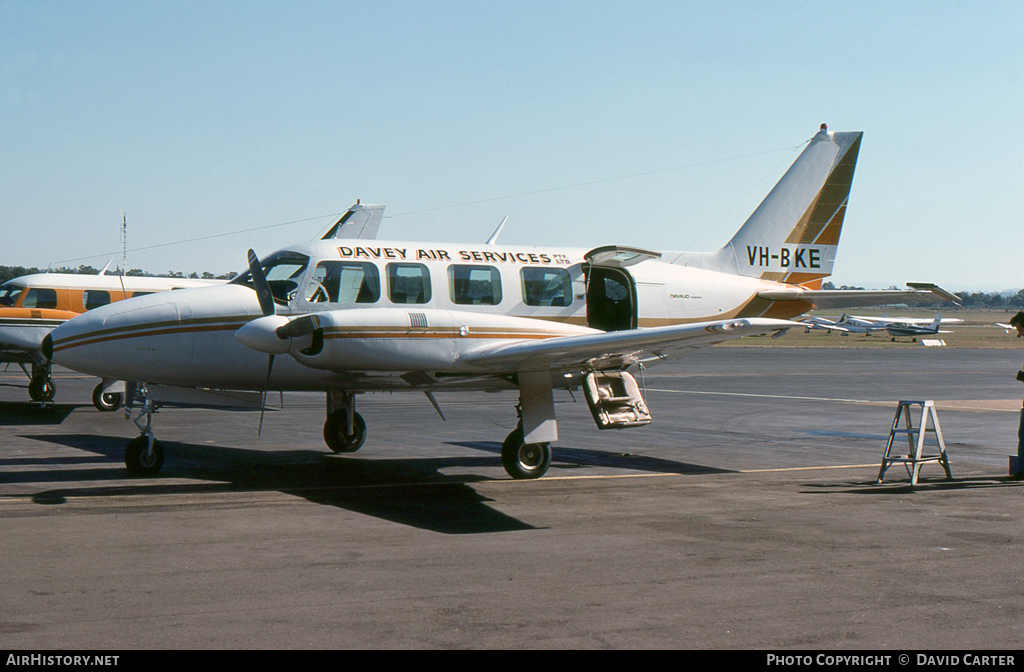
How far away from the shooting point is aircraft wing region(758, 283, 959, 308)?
1382 centimetres

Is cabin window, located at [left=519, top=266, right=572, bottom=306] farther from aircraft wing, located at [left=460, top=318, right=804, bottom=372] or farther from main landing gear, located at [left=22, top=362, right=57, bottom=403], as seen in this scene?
main landing gear, located at [left=22, top=362, right=57, bottom=403]

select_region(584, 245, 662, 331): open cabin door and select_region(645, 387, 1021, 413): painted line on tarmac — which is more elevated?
select_region(584, 245, 662, 331): open cabin door

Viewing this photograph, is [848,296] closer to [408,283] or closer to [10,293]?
[408,283]

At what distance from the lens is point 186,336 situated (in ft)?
41.2

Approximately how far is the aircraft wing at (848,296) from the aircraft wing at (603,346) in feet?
9.42

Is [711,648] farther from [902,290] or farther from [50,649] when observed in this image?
[902,290]

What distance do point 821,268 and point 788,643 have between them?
12.5 meters

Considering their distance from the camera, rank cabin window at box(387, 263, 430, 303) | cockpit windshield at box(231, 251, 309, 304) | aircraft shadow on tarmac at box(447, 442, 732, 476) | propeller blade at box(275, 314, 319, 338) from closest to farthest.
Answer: propeller blade at box(275, 314, 319, 338) → cockpit windshield at box(231, 251, 309, 304) → cabin window at box(387, 263, 430, 303) → aircraft shadow on tarmac at box(447, 442, 732, 476)

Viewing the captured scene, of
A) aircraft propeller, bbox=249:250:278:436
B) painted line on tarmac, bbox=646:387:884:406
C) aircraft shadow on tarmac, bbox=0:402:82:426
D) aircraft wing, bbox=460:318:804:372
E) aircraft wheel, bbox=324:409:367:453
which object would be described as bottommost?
painted line on tarmac, bbox=646:387:884:406

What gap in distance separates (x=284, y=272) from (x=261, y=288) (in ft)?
1.71

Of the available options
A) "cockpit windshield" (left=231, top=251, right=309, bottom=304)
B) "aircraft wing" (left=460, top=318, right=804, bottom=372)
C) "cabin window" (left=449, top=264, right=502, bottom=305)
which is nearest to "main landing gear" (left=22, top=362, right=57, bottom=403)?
"cockpit windshield" (left=231, top=251, right=309, bottom=304)

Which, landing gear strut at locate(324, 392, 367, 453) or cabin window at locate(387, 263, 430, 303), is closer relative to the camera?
cabin window at locate(387, 263, 430, 303)

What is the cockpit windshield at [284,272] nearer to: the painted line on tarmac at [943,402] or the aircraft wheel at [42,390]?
the aircraft wheel at [42,390]

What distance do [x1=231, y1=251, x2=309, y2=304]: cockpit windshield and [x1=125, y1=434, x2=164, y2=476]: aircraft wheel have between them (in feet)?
8.74
